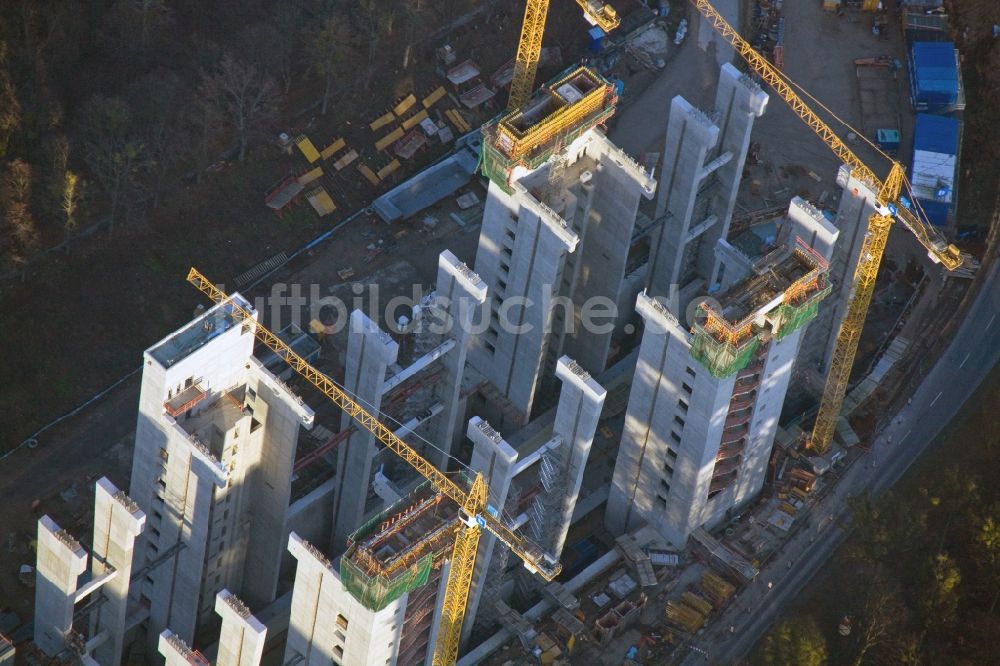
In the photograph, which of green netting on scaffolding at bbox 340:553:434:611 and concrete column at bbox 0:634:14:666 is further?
concrete column at bbox 0:634:14:666

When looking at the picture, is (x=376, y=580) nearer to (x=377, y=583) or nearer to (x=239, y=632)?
(x=377, y=583)

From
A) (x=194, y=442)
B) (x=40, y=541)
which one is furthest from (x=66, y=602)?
(x=194, y=442)

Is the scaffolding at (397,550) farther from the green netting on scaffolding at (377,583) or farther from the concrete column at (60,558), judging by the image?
the concrete column at (60,558)

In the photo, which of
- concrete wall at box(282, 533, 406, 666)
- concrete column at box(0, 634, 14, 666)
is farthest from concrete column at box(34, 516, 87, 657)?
concrete wall at box(282, 533, 406, 666)

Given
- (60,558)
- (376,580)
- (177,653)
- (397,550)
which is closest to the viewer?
(376,580)

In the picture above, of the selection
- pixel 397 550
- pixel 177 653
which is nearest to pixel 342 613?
pixel 397 550

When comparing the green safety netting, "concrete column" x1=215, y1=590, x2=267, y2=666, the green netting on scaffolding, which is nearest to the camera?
the green netting on scaffolding

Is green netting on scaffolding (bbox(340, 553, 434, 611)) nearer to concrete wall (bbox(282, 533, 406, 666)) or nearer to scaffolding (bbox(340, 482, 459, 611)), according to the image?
scaffolding (bbox(340, 482, 459, 611))
